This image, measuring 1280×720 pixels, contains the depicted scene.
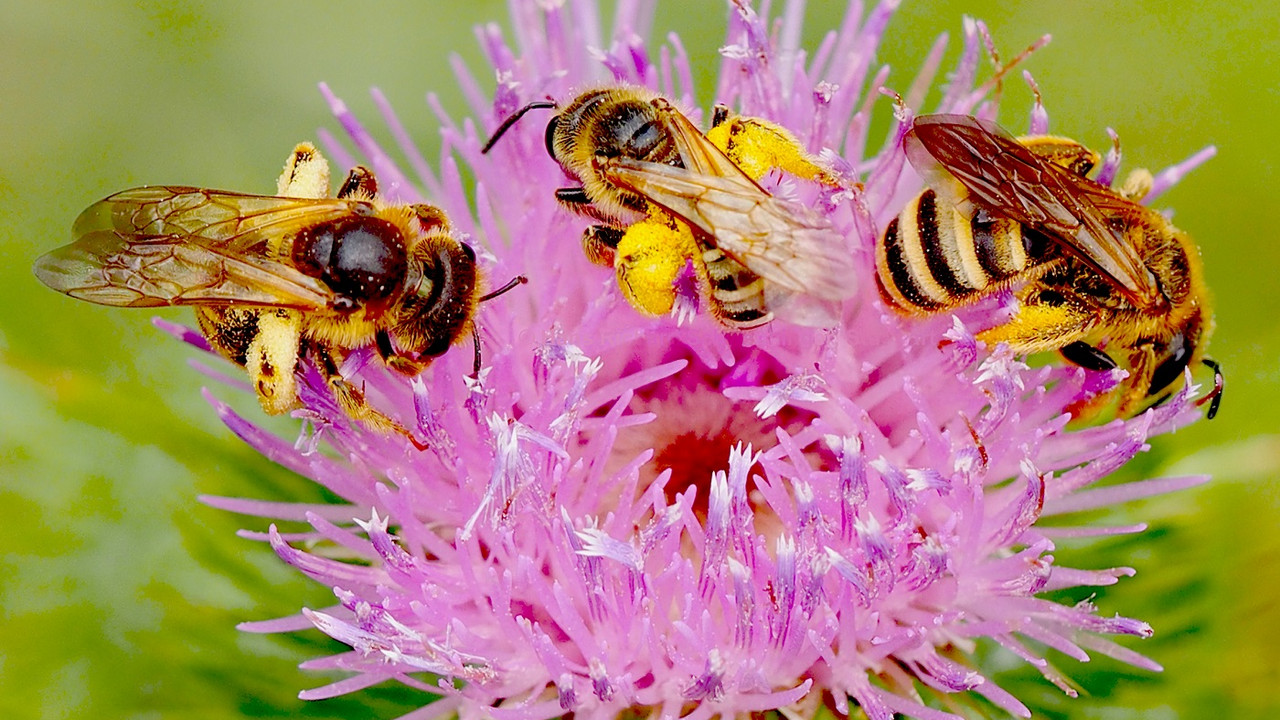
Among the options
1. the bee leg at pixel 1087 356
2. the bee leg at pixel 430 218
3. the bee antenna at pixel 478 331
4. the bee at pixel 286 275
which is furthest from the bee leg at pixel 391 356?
the bee leg at pixel 1087 356

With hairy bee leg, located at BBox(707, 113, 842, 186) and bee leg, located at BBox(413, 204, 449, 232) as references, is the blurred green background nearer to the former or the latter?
bee leg, located at BBox(413, 204, 449, 232)

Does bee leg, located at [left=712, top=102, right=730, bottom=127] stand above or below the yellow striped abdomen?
above

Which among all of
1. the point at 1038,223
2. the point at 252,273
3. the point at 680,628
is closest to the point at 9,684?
the point at 252,273

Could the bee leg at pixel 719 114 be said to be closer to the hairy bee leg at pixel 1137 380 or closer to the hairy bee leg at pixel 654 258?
the hairy bee leg at pixel 654 258

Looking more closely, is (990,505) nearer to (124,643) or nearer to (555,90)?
(555,90)

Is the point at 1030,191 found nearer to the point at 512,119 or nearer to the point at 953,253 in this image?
the point at 953,253

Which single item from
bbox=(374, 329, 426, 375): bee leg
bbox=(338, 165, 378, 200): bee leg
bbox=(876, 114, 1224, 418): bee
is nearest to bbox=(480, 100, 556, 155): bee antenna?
bbox=(338, 165, 378, 200): bee leg
